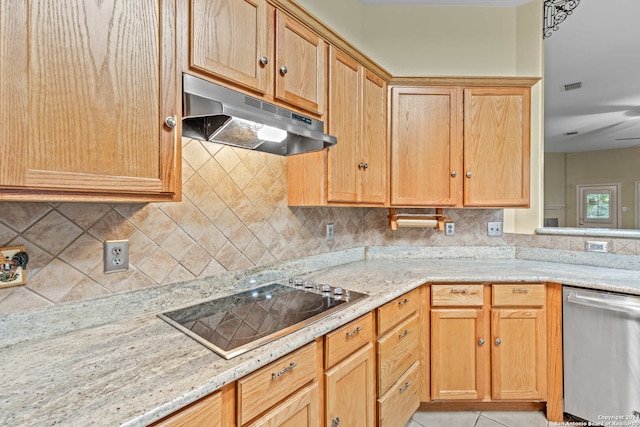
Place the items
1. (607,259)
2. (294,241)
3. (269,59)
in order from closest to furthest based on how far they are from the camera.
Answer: (269,59)
(294,241)
(607,259)

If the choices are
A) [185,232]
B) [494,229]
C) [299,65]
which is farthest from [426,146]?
[185,232]

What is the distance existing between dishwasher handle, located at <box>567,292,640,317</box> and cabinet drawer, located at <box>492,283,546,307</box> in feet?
0.46

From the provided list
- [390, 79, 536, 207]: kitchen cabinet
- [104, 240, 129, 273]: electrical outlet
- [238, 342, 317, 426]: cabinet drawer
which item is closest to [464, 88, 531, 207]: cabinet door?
[390, 79, 536, 207]: kitchen cabinet

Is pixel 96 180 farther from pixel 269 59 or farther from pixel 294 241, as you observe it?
pixel 294 241

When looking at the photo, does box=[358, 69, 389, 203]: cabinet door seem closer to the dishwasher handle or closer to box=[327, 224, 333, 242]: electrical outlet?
box=[327, 224, 333, 242]: electrical outlet

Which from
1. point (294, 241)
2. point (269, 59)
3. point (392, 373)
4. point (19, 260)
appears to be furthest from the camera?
point (294, 241)

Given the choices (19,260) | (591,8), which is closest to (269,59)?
(19,260)

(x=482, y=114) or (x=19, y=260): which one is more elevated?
(x=482, y=114)

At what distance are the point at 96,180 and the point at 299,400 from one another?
3.12 feet

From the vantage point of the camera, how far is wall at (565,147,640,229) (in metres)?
7.59

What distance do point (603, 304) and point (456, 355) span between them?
81cm

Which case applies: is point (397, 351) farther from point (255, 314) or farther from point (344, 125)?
point (344, 125)

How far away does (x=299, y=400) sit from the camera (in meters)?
1.11

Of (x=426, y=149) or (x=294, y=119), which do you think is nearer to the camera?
(x=294, y=119)
